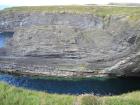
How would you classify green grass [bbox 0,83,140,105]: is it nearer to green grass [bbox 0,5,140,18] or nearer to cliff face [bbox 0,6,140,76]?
cliff face [bbox 0,6,140,76]

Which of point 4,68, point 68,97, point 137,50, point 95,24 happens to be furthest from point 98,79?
point 68,97

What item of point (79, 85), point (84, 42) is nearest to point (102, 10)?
point (84, 42)

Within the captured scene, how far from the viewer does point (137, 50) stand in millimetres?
85562

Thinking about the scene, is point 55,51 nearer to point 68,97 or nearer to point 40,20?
point 40,20

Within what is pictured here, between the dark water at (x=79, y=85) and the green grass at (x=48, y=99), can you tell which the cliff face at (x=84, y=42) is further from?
the green grass at (x=48, y=99)

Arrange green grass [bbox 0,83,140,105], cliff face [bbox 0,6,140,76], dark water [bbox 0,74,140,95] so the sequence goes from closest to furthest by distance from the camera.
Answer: green grass [bbox 0,83,140,105]
dark water [bbox 0,74,140,95]
cliff face [bbox 0,6,140,76]

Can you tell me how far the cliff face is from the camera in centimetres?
8800

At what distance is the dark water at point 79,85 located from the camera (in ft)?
239

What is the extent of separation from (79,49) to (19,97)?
8173 cm

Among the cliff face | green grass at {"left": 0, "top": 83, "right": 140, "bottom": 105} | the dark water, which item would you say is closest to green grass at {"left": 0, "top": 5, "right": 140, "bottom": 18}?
the cliff face

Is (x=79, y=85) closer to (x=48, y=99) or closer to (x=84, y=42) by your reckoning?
(x=84, y=42)

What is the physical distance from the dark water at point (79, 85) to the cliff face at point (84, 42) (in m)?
5.74

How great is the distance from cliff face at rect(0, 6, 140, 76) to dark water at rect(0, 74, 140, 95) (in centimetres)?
574

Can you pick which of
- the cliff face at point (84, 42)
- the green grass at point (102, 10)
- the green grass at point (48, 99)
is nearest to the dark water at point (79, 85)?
the cliff face at point (84, 42)
